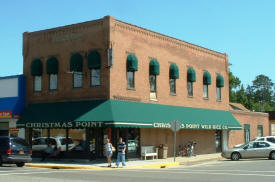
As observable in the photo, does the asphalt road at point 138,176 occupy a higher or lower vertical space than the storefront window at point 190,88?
lower

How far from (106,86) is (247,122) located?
20702mm

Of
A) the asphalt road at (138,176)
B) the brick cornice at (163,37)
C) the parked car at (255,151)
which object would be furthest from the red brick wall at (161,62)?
the asphalt road at (138,176)

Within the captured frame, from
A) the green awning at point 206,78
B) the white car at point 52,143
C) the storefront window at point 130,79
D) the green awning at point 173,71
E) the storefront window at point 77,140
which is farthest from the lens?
the green awning at point 206,78

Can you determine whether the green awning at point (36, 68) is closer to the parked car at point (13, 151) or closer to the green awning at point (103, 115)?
the green awning at point (103, 115)

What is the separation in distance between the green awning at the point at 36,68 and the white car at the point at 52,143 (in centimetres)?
446

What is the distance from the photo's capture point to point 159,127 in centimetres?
2831

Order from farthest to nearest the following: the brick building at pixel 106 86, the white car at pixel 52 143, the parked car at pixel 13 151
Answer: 1. the white car at pixel 52 143
2. the brick building at pixel 106 86
3. the parked car at pixel 13 151

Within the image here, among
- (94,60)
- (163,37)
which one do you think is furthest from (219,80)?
(94,60)

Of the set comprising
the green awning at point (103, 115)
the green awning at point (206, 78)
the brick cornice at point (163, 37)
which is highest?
the brick cornice at point (163, 37)

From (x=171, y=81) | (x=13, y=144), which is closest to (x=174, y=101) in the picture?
(x=171, y=81)

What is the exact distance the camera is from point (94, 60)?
1068 inches

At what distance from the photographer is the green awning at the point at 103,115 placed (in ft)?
83.3

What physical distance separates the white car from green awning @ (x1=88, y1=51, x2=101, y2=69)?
16.5 ft

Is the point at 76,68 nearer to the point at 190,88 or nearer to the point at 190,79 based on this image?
the point at 190,79
